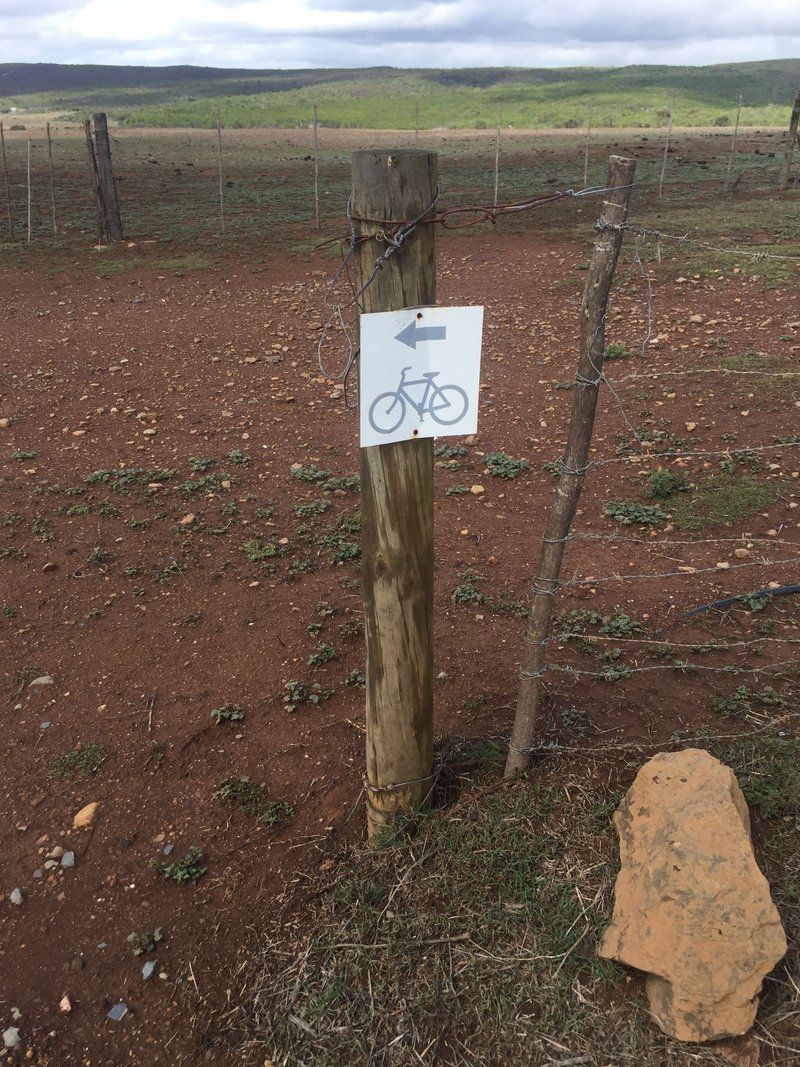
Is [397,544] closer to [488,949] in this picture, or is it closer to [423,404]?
[423,404]

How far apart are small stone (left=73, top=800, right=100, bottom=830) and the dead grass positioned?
82 centimetres

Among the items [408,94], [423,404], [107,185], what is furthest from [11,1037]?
[408,94]

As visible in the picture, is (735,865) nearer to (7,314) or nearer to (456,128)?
(7,314)

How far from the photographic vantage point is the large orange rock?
187 cm

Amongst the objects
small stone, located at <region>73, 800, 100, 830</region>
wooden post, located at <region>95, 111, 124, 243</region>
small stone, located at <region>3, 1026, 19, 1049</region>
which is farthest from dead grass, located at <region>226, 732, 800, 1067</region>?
wooden post, located at <region>95, 111, 124, 243</region>

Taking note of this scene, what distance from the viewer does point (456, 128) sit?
3972 cm

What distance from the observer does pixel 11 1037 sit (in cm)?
220

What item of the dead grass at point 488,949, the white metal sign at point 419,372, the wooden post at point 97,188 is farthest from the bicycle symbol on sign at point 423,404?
the wooden post at point 97,188

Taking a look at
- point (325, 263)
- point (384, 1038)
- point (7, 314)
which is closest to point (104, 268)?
point (7, 314)

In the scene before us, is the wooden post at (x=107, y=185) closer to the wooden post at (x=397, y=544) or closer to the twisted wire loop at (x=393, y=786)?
the wooden post at (x=397, y=544)

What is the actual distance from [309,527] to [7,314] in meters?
6.03

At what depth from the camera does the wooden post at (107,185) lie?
431 inches

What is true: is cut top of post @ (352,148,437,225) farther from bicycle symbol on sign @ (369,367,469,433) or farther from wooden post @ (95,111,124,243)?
wooden post @ (95,111,124,243)

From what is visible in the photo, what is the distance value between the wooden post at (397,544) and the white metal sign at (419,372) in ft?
0.29
